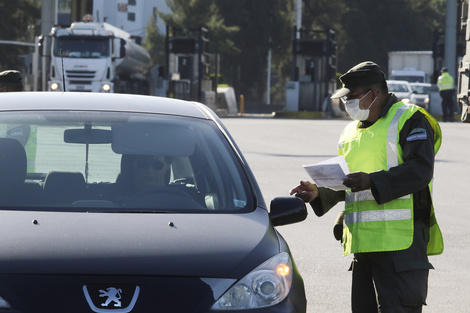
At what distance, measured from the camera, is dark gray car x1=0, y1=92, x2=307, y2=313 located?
351 centimetres

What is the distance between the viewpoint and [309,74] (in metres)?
42.7

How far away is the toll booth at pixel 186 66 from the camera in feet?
138

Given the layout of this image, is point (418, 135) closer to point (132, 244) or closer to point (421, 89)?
point (132, 244)

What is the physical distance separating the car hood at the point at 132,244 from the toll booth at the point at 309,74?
38221 millimetres

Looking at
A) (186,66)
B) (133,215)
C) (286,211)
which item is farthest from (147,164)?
(186,66)

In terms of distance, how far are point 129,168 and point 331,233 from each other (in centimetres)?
541

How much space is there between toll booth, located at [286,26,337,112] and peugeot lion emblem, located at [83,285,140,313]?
127 ft

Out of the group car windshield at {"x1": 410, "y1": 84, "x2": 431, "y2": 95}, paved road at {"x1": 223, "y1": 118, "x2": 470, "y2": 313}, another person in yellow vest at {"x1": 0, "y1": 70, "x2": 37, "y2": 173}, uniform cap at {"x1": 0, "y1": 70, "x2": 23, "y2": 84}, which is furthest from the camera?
car windshield at {"x1": 410, "y1": 84, "x2": 431, "y2": 95}

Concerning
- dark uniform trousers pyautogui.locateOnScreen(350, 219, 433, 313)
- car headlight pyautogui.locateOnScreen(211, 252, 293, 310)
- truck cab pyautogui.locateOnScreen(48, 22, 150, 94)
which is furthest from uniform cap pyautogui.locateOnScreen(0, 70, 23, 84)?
truck cab pyautogui.locateOnScreen(48, 22, 150, 94)

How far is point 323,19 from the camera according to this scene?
73625 mm

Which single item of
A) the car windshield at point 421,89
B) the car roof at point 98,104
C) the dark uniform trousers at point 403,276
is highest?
the car roof at point 98,104

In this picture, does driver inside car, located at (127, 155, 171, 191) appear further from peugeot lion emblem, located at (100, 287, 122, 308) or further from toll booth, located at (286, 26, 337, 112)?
toll booth, located at (286, 26, 337, 112)

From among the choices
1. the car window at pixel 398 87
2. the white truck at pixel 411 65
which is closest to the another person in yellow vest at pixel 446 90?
the car window at pixel 398 87

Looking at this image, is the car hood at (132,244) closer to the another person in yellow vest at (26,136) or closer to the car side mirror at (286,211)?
the car side mirror at (286,211)
